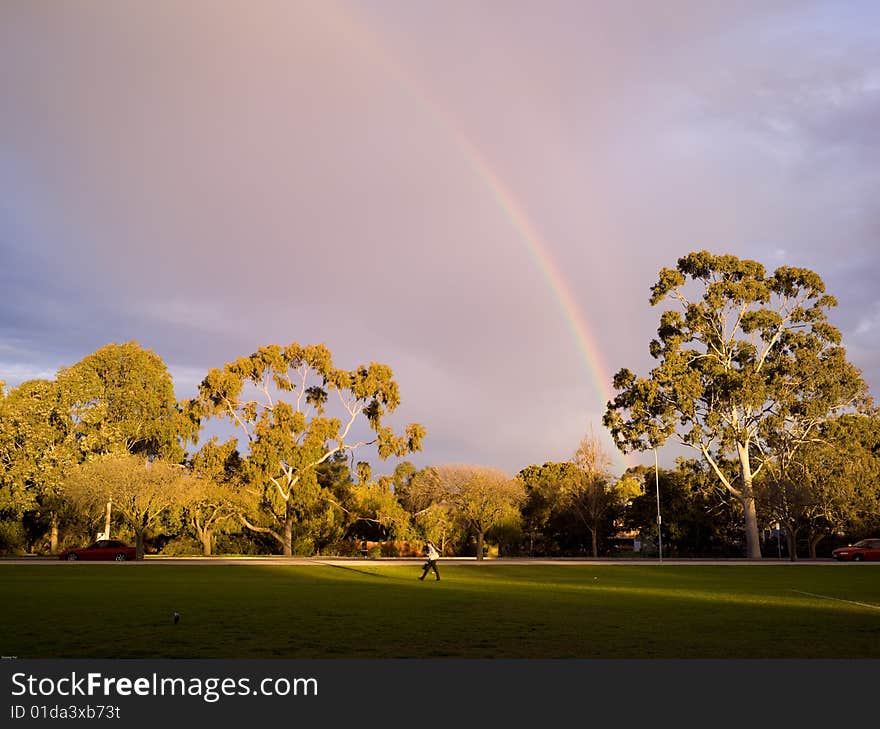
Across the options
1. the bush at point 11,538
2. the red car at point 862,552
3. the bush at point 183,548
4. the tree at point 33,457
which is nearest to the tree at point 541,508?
the red car at point 862,552

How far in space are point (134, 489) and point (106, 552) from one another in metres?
4.47

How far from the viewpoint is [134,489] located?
56156 mm

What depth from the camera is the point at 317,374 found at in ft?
240

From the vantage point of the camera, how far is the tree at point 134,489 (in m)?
56.0

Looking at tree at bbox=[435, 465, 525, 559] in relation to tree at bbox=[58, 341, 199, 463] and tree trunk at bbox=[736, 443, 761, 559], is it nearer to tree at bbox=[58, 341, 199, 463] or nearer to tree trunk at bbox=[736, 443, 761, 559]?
tree trunk at bbox=[736, 443, 761, 559]

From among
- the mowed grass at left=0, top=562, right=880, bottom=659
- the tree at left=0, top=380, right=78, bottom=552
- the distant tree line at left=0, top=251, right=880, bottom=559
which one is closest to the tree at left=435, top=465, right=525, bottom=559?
the distant tree line at left=0, top=251, right=880, bottom=559

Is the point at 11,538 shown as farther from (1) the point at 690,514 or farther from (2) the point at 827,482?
(2) the point at 827,482

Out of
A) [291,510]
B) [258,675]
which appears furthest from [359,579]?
[291,510]

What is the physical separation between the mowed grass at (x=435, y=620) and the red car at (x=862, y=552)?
1123 inches

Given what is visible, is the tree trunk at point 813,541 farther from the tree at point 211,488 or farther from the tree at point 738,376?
the tree at point 211,488

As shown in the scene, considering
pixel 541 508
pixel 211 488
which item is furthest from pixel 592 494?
pixel 211 488

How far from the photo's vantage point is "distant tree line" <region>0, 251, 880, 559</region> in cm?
6194

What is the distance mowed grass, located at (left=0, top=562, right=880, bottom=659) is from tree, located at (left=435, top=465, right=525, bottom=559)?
119 feet

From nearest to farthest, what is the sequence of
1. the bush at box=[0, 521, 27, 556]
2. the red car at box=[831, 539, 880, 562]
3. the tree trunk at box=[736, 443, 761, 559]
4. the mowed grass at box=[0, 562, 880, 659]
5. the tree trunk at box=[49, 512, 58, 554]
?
the mowed grass at box=[0, 562, 880, 659], the red car at box=[831, 539, 880, 562], the bush at box=[0, 521, 27, 556], the tree trunk at box=[736, 443, 761, 559], the tree trunk at box=[49, 512, 58, 554]
